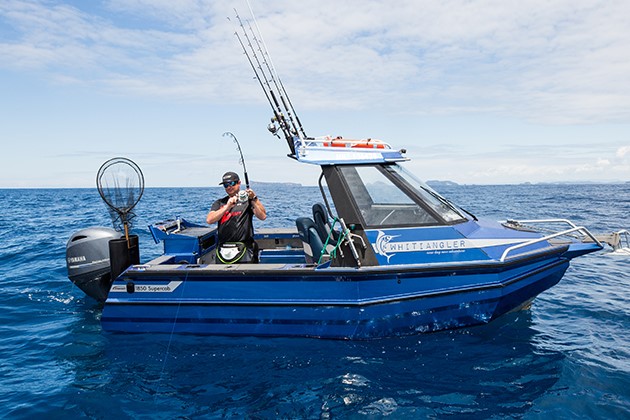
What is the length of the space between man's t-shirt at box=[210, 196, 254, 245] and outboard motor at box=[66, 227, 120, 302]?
170 centimetres

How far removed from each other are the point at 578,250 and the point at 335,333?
3.28 m

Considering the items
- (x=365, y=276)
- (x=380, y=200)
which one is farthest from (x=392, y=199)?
(x=365, y=276)

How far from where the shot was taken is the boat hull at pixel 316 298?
198 inches

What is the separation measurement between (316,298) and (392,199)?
1.60m

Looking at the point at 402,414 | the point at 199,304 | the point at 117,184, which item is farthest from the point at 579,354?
the point at 117,184

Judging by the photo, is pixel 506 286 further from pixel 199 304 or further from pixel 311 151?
pixel 199 304

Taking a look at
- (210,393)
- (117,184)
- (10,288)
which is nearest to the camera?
(210,393)

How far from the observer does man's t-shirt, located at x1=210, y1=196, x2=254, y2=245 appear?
6125 millimetres

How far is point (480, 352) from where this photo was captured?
5.04 meters

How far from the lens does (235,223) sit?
6.12 metres

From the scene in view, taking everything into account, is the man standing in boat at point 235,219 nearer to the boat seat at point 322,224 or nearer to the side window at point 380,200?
the boat seat at point 322,224

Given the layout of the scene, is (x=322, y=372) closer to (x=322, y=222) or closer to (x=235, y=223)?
(x=322, y=222)

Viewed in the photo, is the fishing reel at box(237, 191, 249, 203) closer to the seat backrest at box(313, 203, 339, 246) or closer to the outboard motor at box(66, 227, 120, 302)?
the seat backrest at box(313, 203, 339, 246)

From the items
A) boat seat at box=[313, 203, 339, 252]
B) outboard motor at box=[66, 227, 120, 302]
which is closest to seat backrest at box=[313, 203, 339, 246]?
boat seat at box=[313, 203, 339, 252]
